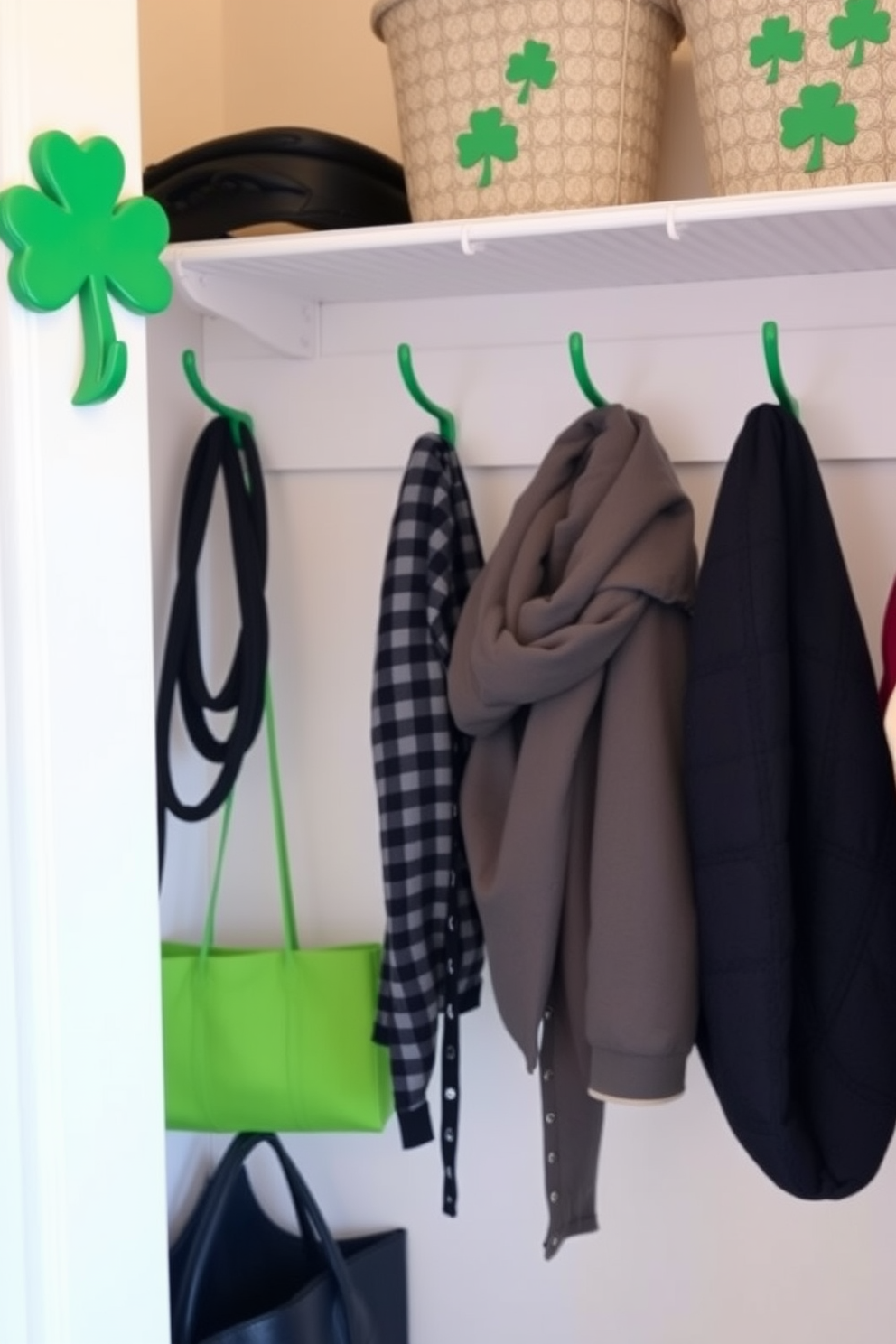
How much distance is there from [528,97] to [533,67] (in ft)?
0.07

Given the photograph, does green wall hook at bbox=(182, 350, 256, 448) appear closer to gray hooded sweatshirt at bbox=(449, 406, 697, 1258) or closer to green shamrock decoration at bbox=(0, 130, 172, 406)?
gray hooded sweatshirt at bbox=(449, 406, 697, 1258)

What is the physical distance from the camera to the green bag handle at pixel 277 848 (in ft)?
4.67

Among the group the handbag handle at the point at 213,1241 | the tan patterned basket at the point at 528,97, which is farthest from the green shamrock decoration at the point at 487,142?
A: the handbag handle at the point at 213,1241

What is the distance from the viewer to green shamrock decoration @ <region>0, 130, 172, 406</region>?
2.25 ft

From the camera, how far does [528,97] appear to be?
45.9 inches

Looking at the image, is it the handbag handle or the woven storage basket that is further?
the handbag handle

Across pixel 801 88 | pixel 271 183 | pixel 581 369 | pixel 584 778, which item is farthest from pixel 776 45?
pixel 584 778

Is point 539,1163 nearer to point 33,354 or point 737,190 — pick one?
point 737,190

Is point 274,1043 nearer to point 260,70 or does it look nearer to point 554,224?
point 554,224

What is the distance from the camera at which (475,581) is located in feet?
4.24

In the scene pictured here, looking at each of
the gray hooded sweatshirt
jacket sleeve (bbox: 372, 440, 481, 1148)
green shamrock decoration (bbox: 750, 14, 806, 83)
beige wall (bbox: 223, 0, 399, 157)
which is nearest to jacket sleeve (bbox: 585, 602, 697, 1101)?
the gray hooded sweatshirt

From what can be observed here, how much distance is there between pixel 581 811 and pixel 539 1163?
47 cm

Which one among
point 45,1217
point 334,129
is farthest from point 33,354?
point 334,129

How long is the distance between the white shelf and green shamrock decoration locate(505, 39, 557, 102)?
130 mm
